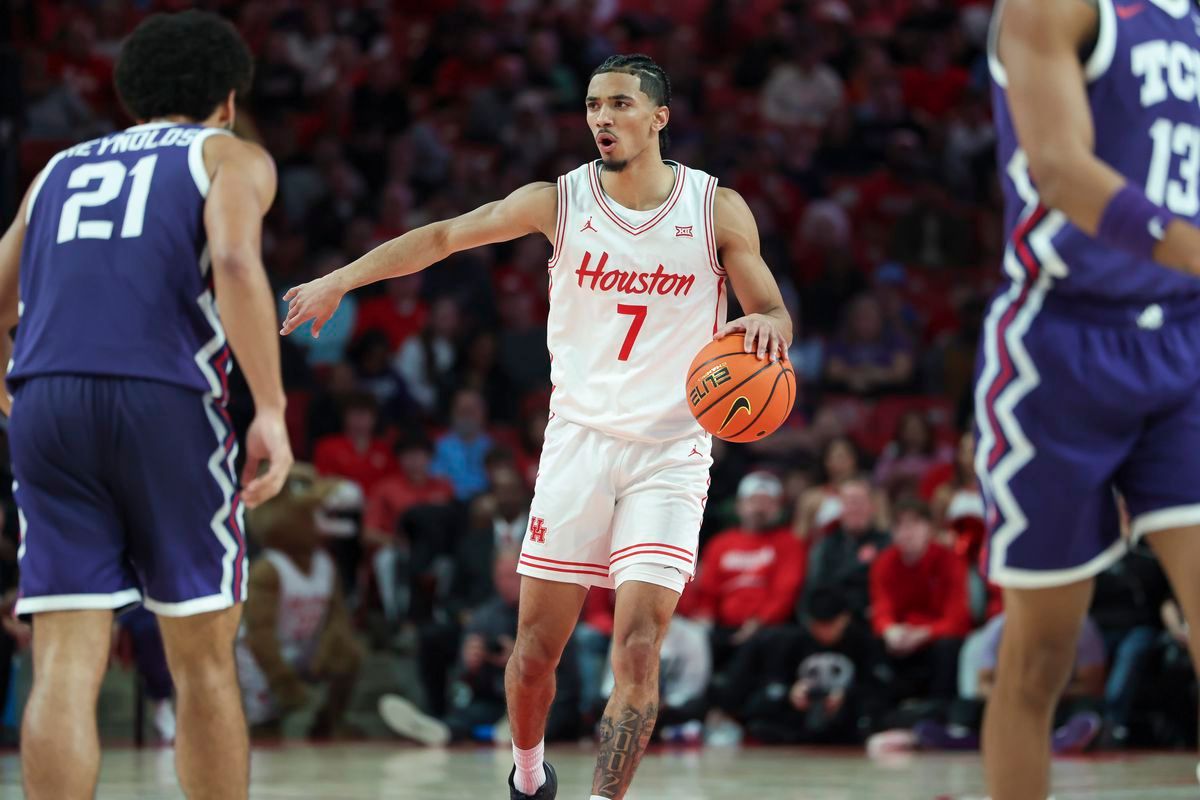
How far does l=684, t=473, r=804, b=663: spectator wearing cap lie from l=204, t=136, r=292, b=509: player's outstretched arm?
725 cm

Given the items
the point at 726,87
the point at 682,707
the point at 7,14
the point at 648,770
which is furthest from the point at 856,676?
the point at 7,14

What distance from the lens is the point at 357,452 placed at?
43.2 feet

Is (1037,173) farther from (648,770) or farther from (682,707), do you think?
(682,707)

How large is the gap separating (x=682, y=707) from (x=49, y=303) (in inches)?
286

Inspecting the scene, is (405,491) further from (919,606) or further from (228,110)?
(228,110)

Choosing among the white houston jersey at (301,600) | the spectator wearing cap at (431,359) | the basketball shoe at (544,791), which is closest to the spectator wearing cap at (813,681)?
the white houston jersey at (301,600)

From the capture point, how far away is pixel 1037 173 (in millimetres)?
3670

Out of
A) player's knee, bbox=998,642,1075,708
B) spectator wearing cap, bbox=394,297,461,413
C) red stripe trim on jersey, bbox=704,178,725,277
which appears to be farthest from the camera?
spectator wearing cap, bbox=394,297,461,413

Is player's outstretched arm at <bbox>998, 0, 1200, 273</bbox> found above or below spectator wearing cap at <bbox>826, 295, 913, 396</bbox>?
above

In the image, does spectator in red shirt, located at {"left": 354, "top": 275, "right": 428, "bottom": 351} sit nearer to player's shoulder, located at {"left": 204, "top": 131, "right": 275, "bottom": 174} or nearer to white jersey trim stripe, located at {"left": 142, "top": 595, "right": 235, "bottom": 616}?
player's shoulder, located at {"left": 204, "top": 131, "right": 275, "bottom": 174}

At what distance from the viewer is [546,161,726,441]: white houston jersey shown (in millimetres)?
5730

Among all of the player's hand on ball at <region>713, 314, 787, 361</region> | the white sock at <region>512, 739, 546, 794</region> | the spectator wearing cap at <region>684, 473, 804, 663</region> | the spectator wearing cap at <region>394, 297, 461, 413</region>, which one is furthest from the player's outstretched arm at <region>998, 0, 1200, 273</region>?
the spectator wearing cap at <region>394, 297, 461, 413</region>

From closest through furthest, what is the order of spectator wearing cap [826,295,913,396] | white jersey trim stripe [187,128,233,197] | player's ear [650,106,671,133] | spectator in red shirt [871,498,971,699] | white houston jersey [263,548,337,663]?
white jersey trim stripe [187,128,233,197] → player's ear [650,106,671,133] → spectator in red shirt [871,498,971,699] → white houston jersey [263,548,337,663] → spectator wearing cap [826,295,913,396]

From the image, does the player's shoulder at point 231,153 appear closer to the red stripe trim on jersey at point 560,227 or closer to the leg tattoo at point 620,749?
the red stripe trim on jersey at point 560,227
